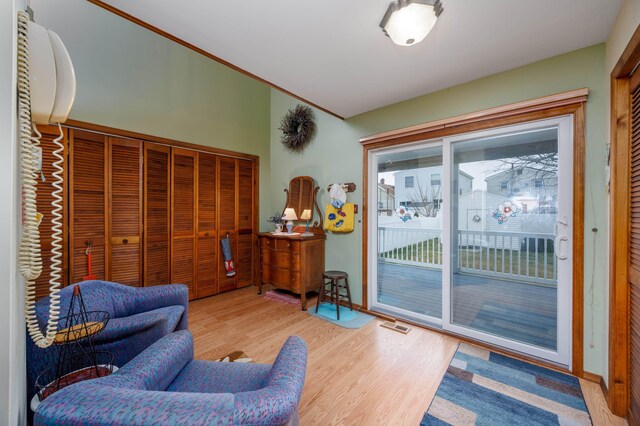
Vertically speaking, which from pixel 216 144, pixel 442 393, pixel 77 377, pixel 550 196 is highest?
pixel 216 144

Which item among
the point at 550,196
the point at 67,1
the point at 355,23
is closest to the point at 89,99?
the point at 67,1

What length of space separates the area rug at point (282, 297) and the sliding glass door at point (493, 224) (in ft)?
3.29

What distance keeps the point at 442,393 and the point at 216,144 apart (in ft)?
11.9

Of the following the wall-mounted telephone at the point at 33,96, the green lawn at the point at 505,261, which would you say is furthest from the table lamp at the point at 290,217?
the wall-mounted telephone at the point at 33,96

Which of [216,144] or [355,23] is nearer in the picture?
[355,23]

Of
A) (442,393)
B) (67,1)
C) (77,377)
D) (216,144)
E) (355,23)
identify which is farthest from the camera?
(216,144)

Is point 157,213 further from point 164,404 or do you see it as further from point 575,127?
point 575,127

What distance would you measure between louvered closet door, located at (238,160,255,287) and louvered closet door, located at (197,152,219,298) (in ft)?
1.25

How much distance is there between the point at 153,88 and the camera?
3129 millimetres

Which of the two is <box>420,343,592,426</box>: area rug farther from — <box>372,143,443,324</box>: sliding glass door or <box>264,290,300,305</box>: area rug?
<box>264,290,300,305</box>: area rug

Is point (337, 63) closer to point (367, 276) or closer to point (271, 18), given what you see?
point (271, 18)

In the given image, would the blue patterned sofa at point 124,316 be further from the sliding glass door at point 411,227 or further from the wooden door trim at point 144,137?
the sliding glass door at point 411,227

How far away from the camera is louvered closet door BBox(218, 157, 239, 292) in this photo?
369 cm

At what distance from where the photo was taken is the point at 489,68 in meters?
2.14
